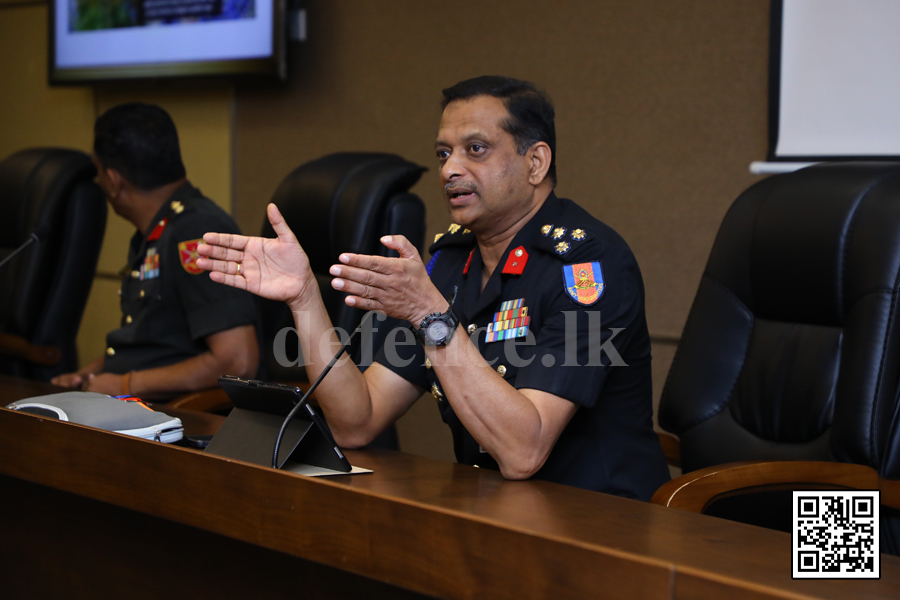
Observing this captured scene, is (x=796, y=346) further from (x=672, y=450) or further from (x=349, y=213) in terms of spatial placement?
(x=349, y=213)

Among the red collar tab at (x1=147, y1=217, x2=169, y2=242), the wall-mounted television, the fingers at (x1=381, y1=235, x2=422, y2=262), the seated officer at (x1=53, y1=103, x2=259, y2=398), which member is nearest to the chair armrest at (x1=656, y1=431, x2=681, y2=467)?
the fingers at (x1=381, y1=235, x2=422, y2=262)

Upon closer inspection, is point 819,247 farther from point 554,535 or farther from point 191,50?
point 191,50

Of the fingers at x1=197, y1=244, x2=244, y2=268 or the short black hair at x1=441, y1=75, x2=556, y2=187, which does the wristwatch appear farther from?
the short black hair at x1=441, y1=75, x2=556, y2=187

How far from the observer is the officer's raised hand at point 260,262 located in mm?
1323

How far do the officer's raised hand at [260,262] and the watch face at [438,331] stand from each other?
0.27 meters

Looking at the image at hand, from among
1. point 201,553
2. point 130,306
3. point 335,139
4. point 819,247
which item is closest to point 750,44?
point 819,247

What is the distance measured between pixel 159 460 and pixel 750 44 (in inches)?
77.6

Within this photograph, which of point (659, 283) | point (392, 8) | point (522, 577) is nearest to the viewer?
point (522, 577)

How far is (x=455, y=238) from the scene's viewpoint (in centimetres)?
172

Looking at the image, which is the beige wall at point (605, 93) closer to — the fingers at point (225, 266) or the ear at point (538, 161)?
the ear at point (538, 161)

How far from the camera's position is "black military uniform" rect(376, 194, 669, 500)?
52.9 inches

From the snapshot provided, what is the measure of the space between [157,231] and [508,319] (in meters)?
1.26

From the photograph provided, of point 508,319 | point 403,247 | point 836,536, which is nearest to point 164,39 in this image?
point 508,319

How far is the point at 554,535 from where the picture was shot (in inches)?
33.0
